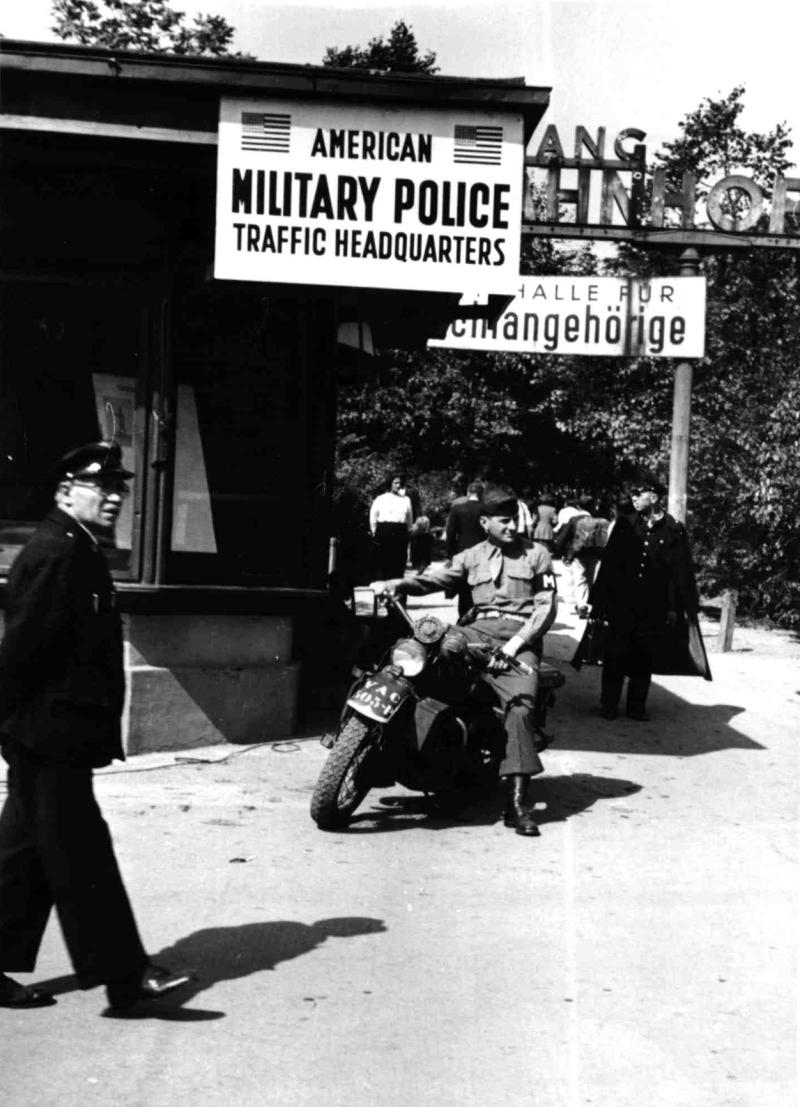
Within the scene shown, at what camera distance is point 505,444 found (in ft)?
141

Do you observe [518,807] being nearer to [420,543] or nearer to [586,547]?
[586,547]

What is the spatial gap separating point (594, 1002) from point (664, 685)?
28.7ft

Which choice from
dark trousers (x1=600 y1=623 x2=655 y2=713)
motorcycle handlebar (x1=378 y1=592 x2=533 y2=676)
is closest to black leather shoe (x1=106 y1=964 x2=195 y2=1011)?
motorcycle handlebar (x1=378 y1=592 x2=533 y2=676)

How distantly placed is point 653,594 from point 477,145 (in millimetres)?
4041

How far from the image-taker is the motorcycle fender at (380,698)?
7152 millimetres

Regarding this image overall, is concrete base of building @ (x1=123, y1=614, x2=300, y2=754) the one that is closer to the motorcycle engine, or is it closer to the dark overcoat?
the motorcycle engine

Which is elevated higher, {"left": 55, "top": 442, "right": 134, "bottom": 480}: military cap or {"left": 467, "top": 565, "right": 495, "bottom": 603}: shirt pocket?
{"left": 55, "top": 442, "right": 134, "bottom": 480}: military cap

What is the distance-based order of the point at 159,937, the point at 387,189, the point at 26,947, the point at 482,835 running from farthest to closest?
the point at 387,189
the point at 482,835
the point at 159,937
the point at 26,947

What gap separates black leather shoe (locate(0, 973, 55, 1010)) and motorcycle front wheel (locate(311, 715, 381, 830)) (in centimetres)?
258

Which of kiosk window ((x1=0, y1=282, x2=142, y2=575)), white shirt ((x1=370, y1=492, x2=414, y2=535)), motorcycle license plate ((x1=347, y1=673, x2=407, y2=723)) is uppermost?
kiosk window ((x1=0, y1=282, x2=142, y2=575))

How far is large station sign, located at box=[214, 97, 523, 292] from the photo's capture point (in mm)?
8531

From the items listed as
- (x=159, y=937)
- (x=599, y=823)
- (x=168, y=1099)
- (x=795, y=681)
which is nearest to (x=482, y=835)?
(x=599, y=823)

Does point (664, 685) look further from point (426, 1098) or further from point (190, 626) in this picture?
point (426, 1098)

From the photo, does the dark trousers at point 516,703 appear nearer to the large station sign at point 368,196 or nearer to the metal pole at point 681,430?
the large station sign at point 368,196
